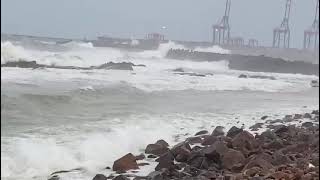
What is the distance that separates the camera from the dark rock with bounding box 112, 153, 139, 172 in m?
→ 6.97

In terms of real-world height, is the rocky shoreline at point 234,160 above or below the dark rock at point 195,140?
above

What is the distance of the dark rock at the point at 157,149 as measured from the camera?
26.2 ft

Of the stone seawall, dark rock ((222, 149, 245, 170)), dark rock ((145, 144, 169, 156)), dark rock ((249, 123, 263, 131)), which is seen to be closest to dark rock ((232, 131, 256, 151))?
dark rock ((222, 149, 245, 170))

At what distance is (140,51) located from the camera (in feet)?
255

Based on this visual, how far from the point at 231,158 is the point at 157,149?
1.57m

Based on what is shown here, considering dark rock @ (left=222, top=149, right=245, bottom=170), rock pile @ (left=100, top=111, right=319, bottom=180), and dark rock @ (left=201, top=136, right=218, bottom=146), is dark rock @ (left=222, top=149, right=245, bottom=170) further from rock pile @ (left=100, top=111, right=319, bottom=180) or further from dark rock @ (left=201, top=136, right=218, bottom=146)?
dark rock @ (left=201, top=136, right=218, bottom=146)

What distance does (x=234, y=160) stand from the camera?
6.78 m

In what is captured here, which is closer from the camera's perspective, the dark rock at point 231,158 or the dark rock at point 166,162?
the dark rock at point 231,158

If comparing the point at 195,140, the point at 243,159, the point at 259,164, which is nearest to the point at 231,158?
the point at 243,159

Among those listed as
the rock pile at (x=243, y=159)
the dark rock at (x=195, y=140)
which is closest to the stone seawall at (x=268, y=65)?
the dark rock at (x=195, y=140)

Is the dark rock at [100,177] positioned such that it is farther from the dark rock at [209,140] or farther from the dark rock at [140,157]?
the dark rock at [209,140]

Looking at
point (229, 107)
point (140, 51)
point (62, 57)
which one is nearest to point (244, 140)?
point (229, 107)

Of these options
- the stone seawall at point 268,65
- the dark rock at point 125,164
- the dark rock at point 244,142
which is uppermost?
the dark rock at point 244,142

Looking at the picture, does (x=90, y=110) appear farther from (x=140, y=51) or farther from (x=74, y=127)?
(x=140, y=51)
